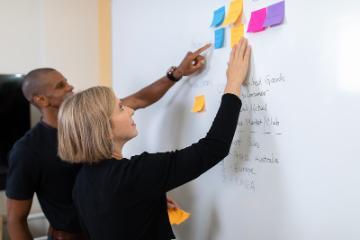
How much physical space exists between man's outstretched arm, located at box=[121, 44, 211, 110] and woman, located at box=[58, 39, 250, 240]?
27 centimetres

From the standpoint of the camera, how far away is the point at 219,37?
1197 millimetres

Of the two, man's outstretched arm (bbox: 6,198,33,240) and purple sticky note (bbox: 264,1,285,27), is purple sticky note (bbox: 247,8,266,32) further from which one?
man's outstretched arm (bbox: 6,198,33,240)

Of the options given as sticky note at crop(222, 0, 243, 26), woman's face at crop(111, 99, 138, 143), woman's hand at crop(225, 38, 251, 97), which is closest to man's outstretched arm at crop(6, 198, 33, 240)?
woman's face at crop(111, 99, 138, 143)

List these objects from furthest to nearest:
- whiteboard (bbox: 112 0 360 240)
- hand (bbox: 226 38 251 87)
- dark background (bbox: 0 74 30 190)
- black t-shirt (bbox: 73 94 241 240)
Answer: dark background (bbox: 0 74 30 190)
hand (bbox: 226 38 251 87)
black t-shirt (bbox: 73 94 241 240)
whiteboard (bbox: 112 0 360 240)

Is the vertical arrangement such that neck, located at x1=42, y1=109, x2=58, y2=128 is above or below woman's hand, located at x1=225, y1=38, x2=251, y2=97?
below

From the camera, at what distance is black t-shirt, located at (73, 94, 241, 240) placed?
3.12 feet

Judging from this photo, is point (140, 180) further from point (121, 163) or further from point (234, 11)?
point (234, 11)

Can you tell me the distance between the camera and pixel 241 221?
116cm

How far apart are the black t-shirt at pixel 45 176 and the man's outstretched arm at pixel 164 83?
429 millimetres

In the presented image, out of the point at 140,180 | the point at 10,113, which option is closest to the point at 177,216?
the point at 140,180

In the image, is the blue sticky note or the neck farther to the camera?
the neck

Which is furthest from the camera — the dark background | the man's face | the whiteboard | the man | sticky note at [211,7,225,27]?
the dark background

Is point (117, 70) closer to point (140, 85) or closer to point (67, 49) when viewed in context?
point (140, 85)

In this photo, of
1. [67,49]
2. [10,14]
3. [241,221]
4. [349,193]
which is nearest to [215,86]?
[241,221]
